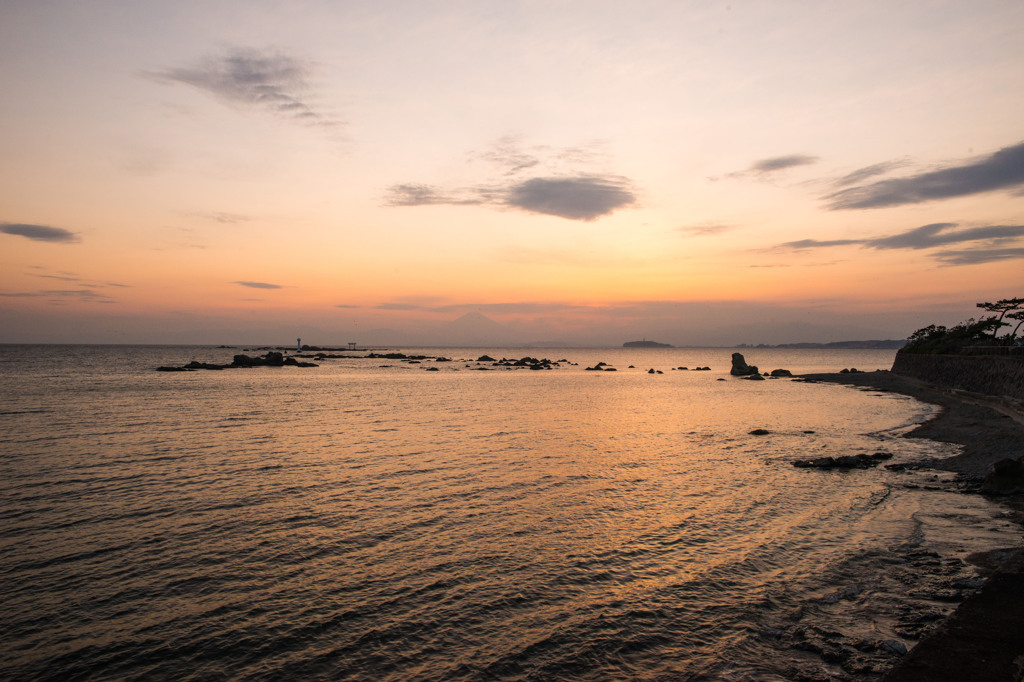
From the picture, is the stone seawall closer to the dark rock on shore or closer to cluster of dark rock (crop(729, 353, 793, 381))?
the dark rock on shore

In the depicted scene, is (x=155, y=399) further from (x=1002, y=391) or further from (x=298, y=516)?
(x=1002, y=391)

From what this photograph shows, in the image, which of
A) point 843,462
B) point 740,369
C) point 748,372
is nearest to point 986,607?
point 843,462

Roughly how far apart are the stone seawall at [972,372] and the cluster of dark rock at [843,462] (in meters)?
19.4

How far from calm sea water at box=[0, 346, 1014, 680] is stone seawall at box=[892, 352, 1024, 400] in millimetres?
16139

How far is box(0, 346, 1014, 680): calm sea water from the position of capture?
9461mm

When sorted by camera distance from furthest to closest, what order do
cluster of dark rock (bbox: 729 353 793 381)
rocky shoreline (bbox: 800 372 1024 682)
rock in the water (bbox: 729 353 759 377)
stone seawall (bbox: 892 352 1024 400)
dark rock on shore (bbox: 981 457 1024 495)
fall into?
1. rock in the water (bbox: 729 353 759 377)
2. cluster of dark rock (bbox: 729 353 793 381)
3. stone seawall (bbox: 892 352 1024 400)
4. dark rock on shore (bbox: 981 457 1024 495)
5. rocky shoreline (bbox: 800 372 1024 682)

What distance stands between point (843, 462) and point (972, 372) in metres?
39.6

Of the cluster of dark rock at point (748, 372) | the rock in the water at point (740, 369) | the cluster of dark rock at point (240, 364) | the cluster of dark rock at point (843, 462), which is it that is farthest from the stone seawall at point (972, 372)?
the cluster of dark rock at point (240, 364)

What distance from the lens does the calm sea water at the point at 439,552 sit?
9461 millimetres

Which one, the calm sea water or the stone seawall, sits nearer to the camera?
the calm sea water

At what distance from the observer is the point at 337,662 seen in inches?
358

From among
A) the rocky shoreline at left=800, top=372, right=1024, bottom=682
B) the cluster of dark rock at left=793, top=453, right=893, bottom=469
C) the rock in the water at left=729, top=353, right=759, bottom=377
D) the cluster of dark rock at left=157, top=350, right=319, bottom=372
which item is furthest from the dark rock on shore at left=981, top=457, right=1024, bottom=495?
the cluster of dark rock at left=157, top=350, right=319, bottom=372

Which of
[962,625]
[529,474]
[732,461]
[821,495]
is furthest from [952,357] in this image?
[962,625]

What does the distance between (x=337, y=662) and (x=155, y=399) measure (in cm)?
4995
